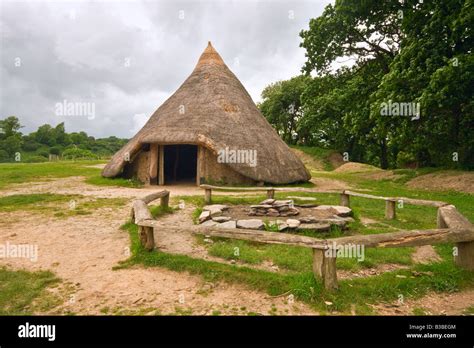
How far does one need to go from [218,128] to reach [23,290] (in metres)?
11.2

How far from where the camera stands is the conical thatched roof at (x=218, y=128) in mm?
13484

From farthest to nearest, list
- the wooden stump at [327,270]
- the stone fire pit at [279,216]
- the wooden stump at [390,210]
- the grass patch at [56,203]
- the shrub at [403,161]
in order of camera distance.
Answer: the shrub at [403,161] → the grass patch at [56,203] → the wooden stump at [390,210] → the stone fire pit at [279,216] → the wooden stump at [327,270]

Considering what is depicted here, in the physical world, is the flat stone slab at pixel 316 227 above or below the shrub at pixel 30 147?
below

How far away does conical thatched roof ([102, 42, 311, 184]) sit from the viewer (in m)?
13.5

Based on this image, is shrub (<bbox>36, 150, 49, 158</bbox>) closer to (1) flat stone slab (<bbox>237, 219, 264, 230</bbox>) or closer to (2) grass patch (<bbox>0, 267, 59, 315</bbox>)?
(2) grass patch (<bbox>0, 267, 59, 315</bbox>)

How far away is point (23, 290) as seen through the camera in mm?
3852

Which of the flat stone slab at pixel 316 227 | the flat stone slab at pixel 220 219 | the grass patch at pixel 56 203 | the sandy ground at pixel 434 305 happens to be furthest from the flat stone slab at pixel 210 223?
the grass patch at pixel 56 203

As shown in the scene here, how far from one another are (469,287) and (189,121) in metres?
12.6

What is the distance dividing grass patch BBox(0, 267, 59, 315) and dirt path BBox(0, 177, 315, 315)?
21cm

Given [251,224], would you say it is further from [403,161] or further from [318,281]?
[403,161]

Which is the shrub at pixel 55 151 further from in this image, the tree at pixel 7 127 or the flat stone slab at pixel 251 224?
the flat stone slab at pixel 251 224

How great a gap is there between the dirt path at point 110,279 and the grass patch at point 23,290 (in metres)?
0.21

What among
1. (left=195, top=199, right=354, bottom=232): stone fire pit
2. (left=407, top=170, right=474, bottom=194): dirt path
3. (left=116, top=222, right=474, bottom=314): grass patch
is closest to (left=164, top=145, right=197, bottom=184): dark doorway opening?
(left=195, top=199, right=354, bottom=232): stone fire pit
